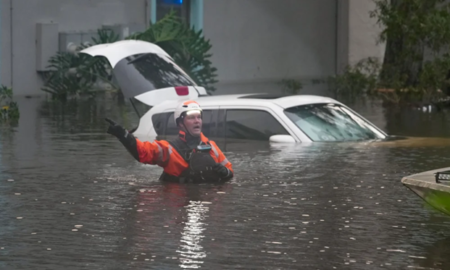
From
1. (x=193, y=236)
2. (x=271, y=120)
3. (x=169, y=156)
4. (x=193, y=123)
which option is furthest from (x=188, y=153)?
(x=271, y=120)

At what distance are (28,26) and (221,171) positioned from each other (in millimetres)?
15241

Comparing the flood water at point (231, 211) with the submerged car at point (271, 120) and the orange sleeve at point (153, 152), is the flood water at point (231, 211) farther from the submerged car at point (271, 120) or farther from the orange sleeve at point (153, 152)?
the orange sleeve at point (153, 152)

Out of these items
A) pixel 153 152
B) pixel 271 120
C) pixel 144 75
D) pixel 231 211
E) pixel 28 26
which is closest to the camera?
pixel 231 211

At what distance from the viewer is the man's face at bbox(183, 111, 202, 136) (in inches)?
443

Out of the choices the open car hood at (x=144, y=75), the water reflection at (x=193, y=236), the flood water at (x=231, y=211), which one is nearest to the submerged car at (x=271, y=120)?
the flood water at (x=231, y=211)

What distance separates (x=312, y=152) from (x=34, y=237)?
6041mm

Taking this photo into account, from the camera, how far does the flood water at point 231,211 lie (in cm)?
802

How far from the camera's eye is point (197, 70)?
25.2 metres

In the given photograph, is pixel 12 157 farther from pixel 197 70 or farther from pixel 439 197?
pixel 197 70

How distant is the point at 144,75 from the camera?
16.3 meters

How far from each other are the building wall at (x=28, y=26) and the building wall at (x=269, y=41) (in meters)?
4.26

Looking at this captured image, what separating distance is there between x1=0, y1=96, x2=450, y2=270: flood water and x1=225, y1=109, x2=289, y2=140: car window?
A: 148mm

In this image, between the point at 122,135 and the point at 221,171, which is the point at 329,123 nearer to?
the point at 221,171

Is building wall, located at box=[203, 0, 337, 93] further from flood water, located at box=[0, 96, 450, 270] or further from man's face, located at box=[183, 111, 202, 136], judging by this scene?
Answer: man's face, located at box=[183, 111, 202, 136]
